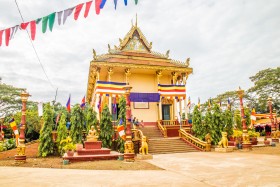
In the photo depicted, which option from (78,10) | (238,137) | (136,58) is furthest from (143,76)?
(78,10)

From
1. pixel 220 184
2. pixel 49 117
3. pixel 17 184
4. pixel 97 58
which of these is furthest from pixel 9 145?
pixel 220 184

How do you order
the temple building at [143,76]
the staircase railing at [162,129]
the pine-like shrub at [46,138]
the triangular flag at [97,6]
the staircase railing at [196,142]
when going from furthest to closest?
the temple building at [143,76]
the staircase railing at [162,129]
the staircase railing at [196,142]
the pine-like shrub at [46,138]
the triangular flag at [97,6]

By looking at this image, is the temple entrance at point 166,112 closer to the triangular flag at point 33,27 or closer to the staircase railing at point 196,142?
the staircase railing at point 196,142

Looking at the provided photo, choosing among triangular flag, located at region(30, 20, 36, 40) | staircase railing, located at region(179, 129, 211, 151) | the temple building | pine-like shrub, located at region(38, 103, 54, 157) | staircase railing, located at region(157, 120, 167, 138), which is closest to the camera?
triangular flag, located at region(30, 20, 36, 40)

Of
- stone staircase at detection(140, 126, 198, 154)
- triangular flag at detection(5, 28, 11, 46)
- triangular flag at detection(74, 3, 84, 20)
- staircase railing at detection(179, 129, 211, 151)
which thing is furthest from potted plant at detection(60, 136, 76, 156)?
staircase railing at detection(179, 129, 211, 151)

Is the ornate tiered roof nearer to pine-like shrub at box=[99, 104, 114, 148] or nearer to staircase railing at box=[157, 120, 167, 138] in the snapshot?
staircase railing at box=[157, 120, 167, 138]

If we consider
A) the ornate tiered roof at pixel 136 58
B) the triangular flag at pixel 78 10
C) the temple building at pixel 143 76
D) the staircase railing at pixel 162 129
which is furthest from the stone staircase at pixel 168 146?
the triangular flag at pixel 78 10

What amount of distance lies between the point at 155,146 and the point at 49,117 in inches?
273

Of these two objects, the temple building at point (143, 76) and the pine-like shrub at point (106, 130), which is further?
the temple building at point (143, 76)

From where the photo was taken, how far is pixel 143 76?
70.9 feet

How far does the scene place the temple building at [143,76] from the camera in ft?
63.3

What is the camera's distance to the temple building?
759 inches

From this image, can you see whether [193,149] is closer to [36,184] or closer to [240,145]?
[240,145]

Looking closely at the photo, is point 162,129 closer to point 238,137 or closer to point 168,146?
point 168,146
